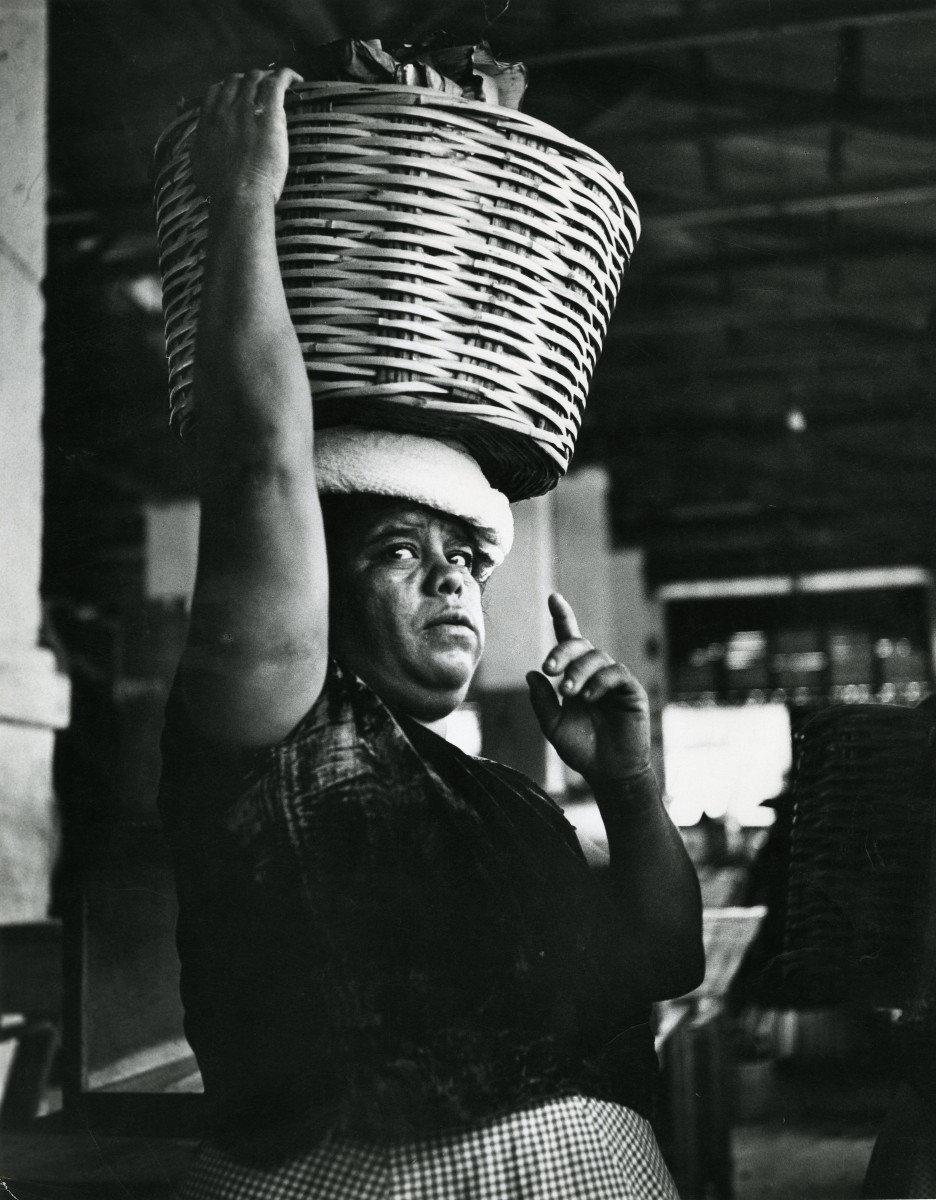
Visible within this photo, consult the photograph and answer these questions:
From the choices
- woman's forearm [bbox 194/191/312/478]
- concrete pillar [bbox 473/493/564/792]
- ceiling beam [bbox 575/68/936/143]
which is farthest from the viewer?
ceiling beam [bbox 575/68/936/143]

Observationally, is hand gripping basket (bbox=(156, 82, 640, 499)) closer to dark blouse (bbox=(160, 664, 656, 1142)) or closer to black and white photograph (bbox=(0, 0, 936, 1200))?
black and white photograph (bbox=(0, 0, 936, 1200))

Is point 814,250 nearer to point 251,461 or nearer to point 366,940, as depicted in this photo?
point 251,461

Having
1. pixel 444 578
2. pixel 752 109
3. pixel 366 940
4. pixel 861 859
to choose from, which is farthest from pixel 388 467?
pixel 752 109

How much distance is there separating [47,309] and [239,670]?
791 millimetres

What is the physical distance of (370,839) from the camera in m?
0.98

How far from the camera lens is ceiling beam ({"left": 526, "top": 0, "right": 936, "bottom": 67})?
4.39 ft

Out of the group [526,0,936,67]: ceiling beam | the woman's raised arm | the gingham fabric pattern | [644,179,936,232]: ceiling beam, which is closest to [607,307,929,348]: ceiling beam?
[644,179,936,232]: ceiling beam

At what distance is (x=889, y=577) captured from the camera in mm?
1303

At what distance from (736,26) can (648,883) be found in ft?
3.50

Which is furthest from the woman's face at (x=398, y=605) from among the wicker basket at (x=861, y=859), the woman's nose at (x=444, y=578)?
the wicker basket at (x=861, y=859)

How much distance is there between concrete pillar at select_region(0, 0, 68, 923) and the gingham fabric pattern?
58 cm

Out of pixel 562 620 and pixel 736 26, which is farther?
pixel 736 26

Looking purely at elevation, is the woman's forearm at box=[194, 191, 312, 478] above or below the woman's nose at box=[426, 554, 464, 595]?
above

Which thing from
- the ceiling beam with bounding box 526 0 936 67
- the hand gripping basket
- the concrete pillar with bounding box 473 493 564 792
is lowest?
the concrete pillar with bounding box 473 493 564 792
